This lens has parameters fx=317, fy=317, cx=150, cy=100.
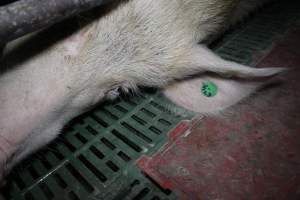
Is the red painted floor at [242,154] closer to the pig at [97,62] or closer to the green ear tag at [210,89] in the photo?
the green ear tag at [210,89]

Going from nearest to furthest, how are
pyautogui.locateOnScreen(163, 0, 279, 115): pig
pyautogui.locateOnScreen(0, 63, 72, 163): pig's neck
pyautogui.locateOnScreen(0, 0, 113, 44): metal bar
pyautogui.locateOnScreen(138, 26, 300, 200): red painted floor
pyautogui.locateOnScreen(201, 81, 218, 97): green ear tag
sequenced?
1. pyautogui.locateOnScreen(0, 0, 113, 44): metal bar
2. pyautogui.locateOnScreen(0, 63, 72, 163): pig's neck
3. pyautogui.locateOnScreen(138, 26, 300, 200): red painted floor
4. pyautogui.locateOnScreen(163, 0, 279, 115): pig
5. pyautogui.locateOnScreen(201, 81, 218, 97): green ear tag

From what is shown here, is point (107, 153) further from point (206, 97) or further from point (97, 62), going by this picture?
point (206, 97)

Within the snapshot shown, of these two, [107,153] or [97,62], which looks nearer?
[97,62]

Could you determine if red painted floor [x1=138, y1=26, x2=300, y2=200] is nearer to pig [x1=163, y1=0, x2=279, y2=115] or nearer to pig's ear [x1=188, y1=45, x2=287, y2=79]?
pig [x1=163, y1=0, x2=279, y2=115]

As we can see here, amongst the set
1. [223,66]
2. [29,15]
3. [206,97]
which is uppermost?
[29,15]

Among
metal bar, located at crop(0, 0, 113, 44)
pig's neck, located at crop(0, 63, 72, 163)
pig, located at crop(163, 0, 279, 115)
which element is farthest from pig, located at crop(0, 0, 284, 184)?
metal bar, located at crop(0, 0, 113, 44)

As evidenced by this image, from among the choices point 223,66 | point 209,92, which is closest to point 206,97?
point 209,92

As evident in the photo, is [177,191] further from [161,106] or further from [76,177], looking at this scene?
[161,106]

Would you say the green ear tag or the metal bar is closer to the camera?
the metal bar
